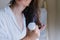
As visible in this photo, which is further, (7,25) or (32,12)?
(32,12)

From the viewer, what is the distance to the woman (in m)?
0.61

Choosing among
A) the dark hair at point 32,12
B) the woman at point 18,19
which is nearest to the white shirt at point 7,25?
the woman at point 18,19

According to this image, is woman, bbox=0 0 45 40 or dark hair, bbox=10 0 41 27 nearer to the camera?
woman, bbox=0 0 45 40

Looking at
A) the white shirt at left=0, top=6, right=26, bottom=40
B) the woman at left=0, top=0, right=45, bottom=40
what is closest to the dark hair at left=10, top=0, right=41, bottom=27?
the woman at left=0, top=0, right=45, bottom=40

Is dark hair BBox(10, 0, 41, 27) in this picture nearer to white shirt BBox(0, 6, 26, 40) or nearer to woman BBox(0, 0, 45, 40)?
woman BBox(0, 0, 45, 40)

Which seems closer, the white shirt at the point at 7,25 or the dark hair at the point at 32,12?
the white shirt at the point at 7,25

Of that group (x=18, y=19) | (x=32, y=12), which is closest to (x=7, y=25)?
(x=18, y=19)

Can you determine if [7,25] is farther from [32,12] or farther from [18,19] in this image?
[32,12]

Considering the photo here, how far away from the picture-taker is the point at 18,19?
682 millimetres

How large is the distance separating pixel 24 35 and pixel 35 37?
0.07 m

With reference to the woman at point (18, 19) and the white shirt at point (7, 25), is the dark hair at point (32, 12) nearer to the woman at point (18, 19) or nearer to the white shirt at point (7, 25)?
the woman at point (18, 19)

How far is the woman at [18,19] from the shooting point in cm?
61

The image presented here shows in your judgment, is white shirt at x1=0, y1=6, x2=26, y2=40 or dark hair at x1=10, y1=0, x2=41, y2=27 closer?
white shirt at x1=0, y1=6, x2=26, y2=40

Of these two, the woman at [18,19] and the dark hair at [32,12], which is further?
the dark hair at [32,12]
